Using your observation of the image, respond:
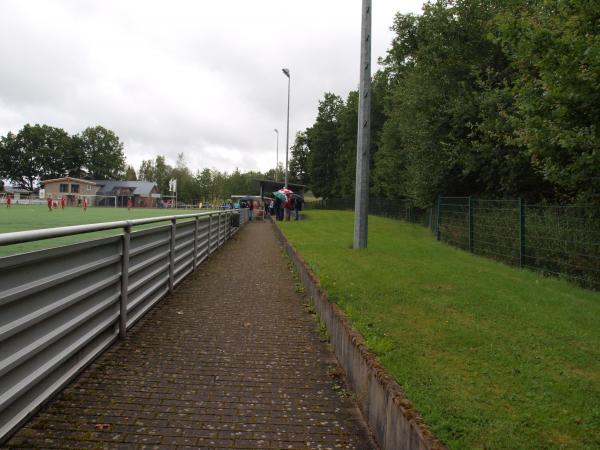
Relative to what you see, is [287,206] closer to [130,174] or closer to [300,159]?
[300,159]

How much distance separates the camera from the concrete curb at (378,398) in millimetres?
2459

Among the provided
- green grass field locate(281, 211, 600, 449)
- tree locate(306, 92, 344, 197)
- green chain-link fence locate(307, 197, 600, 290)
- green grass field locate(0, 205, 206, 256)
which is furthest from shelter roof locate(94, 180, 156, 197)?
green grass field locate(281, 211, 600, 449)

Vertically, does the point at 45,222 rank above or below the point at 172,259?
below

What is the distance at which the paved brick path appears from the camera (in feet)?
9.69

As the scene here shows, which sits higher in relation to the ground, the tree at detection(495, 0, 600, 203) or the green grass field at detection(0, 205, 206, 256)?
the tree at detection(495, 0, 600, 203)

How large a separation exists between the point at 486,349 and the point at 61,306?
345cm

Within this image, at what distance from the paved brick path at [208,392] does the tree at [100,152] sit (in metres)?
113

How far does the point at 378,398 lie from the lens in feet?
9.99

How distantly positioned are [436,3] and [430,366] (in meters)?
19.9

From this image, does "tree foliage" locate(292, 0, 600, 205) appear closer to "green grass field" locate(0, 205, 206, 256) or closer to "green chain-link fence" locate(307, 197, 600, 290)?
"green chain-link fence" locate(307, 197, 600, 290)

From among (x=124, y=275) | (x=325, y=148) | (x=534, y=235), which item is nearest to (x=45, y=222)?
(x=124, y=275)

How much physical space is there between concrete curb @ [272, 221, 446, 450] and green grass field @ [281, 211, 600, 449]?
171 millimetres

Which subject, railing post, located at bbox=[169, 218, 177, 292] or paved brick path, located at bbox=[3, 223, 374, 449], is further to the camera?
railing post, located at bbox=[169, 218, 177, 292]

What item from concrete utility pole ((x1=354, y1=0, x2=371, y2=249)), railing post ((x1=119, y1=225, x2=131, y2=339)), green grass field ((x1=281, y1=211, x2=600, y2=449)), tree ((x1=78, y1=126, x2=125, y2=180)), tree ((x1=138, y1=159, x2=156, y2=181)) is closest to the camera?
green grass field ((x1=281, y1=211, x2=600, y2=449))
